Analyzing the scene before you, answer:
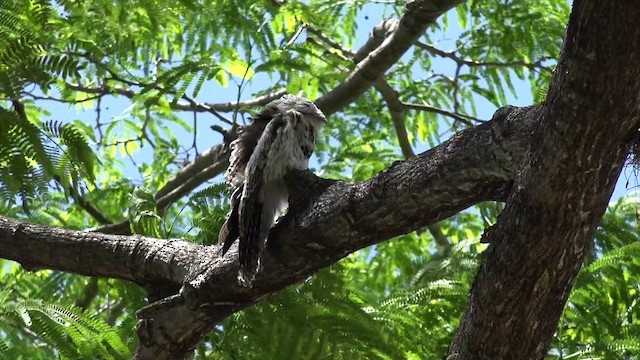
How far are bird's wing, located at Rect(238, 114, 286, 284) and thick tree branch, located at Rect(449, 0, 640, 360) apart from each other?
90 centimetres

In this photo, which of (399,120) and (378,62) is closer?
(378,62)

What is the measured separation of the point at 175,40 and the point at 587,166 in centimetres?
513

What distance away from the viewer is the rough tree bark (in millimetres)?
2561

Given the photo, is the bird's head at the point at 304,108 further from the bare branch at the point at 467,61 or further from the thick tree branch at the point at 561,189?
the bare branch at the point at 467,61

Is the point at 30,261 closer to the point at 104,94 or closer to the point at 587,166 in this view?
the point at 587,166

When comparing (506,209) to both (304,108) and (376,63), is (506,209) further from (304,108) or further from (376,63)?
(376,63)

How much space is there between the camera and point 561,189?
272 centimetres

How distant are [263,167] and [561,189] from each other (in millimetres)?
1486

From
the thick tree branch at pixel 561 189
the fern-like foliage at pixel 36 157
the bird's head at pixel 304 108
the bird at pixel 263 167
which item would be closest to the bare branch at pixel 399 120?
the bird's head at pixel 304 108

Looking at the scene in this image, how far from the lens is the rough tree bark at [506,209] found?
256 centimetres

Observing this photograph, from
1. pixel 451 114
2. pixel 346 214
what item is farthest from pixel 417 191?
pixel 451 114

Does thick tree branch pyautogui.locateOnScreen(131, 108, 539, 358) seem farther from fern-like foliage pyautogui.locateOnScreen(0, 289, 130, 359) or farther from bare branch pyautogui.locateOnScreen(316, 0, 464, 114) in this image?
bare branch pyautogui.locateOnScreen(316, 0, 464, 114)

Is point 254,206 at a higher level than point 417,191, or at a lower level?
higher

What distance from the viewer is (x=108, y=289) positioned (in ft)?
20.2
